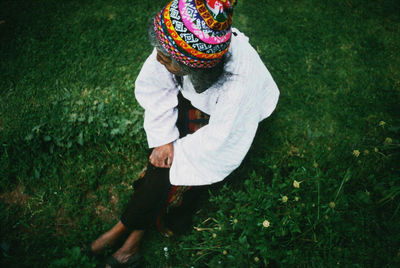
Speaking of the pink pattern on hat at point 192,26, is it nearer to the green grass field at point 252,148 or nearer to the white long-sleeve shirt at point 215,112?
the white long-sleeve shirt at point 215,112

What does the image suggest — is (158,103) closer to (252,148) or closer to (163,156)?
(163,156)

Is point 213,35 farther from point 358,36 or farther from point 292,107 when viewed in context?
point 358,36

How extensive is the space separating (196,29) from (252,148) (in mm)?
1695

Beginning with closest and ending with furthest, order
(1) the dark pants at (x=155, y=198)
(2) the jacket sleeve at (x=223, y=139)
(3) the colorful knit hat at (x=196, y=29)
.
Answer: (3) the colorful knit hat at (x=196, y=29)
(2) the jacket sleeve at (x=223, y=139)
(1) the dark pants at (x=155, y=198)

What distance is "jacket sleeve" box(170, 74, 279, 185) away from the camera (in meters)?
1.69

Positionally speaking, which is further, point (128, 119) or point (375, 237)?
point (128, 119)

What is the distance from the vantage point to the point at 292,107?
2.92 m

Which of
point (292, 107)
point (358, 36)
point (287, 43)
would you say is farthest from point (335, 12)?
point (292, 107)

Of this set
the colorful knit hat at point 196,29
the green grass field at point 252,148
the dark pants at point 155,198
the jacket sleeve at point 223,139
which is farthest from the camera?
the dark pants at point 155,198

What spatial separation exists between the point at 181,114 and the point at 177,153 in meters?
0.45

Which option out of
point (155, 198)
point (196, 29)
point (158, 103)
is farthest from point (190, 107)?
point (196, 29)

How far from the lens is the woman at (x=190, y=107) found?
4.51 feet

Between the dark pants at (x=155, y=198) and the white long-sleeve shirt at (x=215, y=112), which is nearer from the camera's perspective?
the white long-sleeve shirt at (x=215, y=112)

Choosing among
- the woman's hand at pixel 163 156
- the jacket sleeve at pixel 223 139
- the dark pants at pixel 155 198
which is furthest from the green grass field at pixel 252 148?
the woman's hand at pixel 163 156
